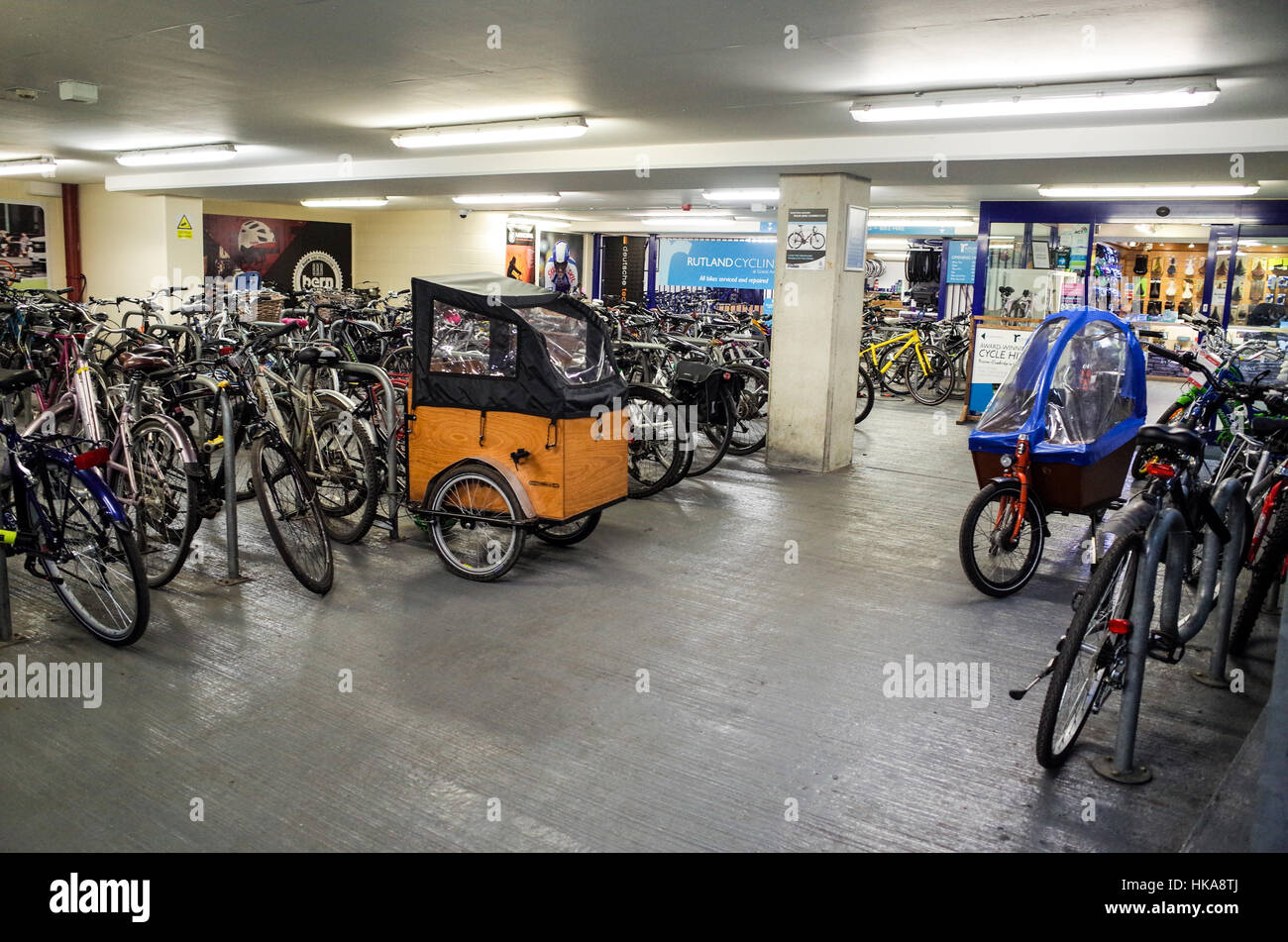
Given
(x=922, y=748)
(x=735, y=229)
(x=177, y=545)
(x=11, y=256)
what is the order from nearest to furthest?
(x=922, y=748) → (x=177, y=545) → (x=11, y=256) → (x=735, y=229)

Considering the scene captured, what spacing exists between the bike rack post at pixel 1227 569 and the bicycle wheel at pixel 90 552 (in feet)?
13.4

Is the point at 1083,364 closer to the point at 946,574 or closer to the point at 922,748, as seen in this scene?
the point at 946,574

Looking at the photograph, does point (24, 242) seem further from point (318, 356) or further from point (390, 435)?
point (390, 435)

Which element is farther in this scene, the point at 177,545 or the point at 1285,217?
the point at 1285,217

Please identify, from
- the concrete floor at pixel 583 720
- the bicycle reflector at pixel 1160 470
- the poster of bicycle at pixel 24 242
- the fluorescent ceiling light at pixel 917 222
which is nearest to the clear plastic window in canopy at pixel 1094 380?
the concrete floor at pixel 583 720

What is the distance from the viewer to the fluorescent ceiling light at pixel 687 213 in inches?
555

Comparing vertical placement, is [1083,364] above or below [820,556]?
above

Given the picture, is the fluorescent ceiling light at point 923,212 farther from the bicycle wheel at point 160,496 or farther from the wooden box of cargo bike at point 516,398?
the bicycle wheel at point 160,496

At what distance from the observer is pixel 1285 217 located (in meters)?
11.2

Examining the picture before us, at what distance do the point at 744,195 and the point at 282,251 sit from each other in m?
8.78

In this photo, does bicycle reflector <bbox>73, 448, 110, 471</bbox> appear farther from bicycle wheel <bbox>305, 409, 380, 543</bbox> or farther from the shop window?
the shop window

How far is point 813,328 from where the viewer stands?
25.3 feet

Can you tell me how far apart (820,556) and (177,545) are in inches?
134

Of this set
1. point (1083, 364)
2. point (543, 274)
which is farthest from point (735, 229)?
point (1083, 364)
